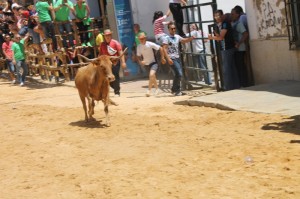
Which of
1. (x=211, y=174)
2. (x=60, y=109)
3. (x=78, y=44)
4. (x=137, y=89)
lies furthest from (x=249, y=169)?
(x=78, y=44)

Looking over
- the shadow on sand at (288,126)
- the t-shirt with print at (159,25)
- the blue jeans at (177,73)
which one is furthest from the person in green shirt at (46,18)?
the shadow on sand at (288,126)

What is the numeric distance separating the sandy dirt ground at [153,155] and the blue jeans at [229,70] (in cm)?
137

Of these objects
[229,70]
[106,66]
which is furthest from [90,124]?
[229,70]

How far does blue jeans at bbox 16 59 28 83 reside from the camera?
Answer: 73.6 ft

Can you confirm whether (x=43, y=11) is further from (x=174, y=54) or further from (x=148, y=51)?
(x=174, y=54)

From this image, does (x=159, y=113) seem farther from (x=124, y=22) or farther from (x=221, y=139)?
(x=124, y=22)

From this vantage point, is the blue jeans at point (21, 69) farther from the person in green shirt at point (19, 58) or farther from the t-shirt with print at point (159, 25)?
the t-shirt with print at point (159, 25)

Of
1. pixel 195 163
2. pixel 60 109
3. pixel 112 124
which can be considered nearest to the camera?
pixel 195 163

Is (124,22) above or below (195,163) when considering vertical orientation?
above

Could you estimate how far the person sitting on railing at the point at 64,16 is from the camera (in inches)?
781

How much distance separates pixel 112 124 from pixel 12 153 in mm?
2294

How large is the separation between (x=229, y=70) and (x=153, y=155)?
577 cm

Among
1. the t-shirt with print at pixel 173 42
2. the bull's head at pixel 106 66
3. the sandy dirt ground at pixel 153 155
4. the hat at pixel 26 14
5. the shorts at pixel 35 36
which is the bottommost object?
the sandy dirt ground at pixel 153 155

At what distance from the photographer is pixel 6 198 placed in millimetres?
7117
